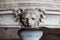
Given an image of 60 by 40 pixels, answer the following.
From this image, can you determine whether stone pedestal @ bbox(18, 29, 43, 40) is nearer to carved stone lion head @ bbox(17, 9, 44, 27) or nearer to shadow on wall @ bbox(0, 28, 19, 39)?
carved stone lion head @ bbox(17, 9, 44, 27)

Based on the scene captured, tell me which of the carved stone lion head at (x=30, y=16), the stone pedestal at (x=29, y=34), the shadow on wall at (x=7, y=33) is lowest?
the shadow on wall at (x=7, y=33)

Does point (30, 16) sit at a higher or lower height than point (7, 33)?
higher

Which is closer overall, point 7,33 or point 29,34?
point 29,34

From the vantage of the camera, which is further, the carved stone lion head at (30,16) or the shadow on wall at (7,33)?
the shadow on wall at (7,33)

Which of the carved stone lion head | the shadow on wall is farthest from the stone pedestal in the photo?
the shadow on wall

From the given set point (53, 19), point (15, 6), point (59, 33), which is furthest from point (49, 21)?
A: point (59, 33)

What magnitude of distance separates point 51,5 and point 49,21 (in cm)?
6

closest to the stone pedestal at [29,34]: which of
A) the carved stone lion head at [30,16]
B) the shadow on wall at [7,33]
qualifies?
the carved stone lion head at [30,16]

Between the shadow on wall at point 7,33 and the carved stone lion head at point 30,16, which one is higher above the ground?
the carved stone lion head at point 30,16

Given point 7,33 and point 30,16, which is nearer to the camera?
point 30,16

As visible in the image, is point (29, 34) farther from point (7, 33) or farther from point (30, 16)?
point (7, 33)

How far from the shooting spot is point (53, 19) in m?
0.64

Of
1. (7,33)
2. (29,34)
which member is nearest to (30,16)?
(29,34)

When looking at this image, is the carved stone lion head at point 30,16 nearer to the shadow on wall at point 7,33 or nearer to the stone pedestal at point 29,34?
the stone pedestal at point 29,34
